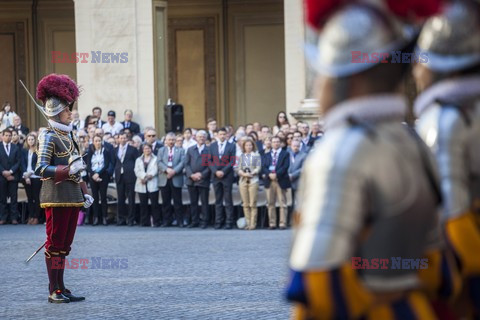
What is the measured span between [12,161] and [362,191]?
64.6 ft

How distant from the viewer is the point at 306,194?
12.7ft

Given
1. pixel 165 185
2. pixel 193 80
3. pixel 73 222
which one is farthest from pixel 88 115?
pixel 73 222

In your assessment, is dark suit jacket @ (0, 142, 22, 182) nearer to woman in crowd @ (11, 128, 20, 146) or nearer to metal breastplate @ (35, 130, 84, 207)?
woman in crowd @ (11, 128, 20, 146)

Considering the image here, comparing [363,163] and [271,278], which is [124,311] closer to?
[271,278]

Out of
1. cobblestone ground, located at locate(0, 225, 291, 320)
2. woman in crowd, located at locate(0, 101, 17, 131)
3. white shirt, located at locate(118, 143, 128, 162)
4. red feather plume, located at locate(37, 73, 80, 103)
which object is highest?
woman in crowd, located at locate(0, 101, 17, 131)

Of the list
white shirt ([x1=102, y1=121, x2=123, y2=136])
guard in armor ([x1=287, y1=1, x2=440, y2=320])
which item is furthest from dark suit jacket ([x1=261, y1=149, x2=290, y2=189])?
guard in armor ([x1=287, y1=1, x2=440, y2=320])

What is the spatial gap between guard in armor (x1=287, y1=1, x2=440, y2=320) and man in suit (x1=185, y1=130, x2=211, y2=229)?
17.3 m

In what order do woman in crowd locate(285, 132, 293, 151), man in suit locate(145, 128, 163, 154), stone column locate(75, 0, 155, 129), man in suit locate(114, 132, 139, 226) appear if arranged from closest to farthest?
1. woman in crowd locate(285, 132, 293, 151)
2. man in suit locate(114, 132, 139, 226)
3. man in suit locate(145, 128, 163, 154)
4. stone column locate(75, 0, 155, 129)

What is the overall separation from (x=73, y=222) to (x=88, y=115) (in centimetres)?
1584

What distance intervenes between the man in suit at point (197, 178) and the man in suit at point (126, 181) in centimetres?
113

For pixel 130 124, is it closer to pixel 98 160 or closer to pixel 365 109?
pixel 98 160

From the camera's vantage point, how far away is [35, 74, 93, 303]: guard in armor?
10922 millimetres

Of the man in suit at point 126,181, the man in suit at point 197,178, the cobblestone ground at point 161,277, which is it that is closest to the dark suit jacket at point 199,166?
the man in suit at point 197,178

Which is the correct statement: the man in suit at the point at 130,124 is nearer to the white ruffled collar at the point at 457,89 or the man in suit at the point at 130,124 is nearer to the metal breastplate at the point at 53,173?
the metal breastplate at the point at 53,173
